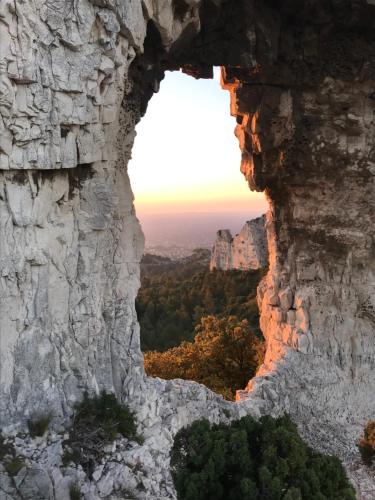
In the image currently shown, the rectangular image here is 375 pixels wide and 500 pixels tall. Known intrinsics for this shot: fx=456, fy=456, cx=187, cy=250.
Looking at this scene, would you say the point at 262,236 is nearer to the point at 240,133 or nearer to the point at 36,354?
the point at 240,133

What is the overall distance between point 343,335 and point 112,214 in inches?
335

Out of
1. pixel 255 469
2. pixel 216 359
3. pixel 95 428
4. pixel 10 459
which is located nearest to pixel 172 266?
pixel 216 359

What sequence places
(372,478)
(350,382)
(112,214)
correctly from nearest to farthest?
(112,214), (372,478), (350,382)

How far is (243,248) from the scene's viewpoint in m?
35.3

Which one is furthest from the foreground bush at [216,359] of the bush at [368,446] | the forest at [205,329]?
the bush at [368,446]

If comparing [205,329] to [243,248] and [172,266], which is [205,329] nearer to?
[243,248]

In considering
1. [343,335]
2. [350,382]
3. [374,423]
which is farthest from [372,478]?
[343,335]

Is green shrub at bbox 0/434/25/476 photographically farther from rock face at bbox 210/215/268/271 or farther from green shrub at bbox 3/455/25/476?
rock face at bbox 210/215/268/271

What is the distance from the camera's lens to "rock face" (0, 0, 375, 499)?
7500 mm

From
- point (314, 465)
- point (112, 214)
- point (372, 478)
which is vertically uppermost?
point (112, 214)

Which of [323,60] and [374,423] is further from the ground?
[323,60]

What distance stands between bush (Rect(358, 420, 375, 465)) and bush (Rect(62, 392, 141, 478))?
6.82 meters

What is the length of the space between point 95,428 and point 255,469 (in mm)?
2861

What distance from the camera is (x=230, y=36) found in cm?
1182
